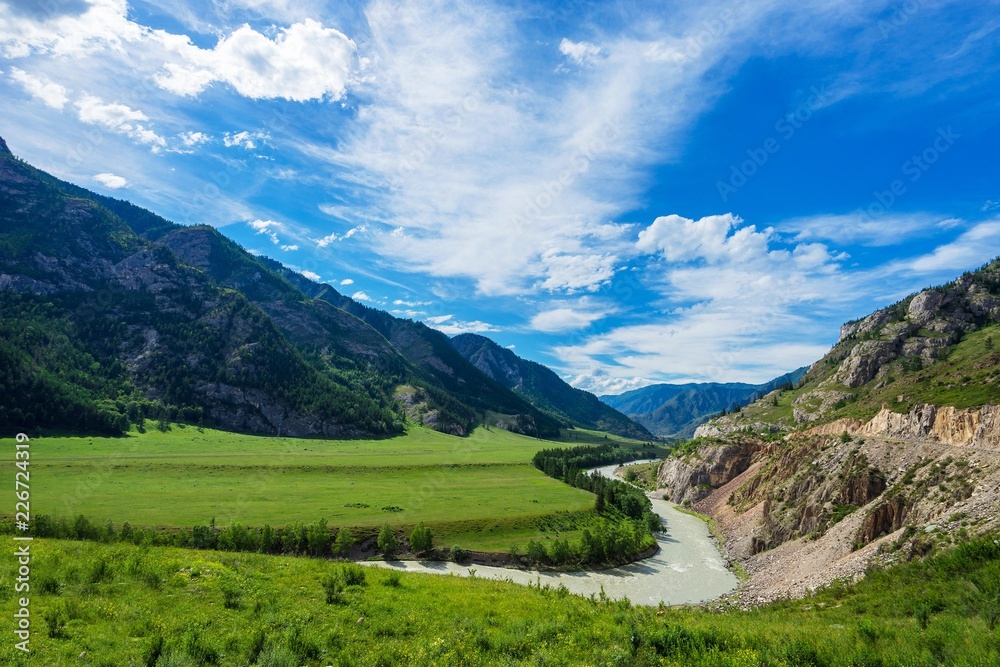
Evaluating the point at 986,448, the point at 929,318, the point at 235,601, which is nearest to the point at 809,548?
the point at 986,448

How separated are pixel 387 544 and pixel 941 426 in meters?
83.3

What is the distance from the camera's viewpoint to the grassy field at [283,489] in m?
81.6

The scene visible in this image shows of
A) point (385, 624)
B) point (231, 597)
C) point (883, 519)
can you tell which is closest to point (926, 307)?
point (883, 519)

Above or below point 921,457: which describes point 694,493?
below

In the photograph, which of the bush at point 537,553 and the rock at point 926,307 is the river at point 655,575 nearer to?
the bush at point 537,553

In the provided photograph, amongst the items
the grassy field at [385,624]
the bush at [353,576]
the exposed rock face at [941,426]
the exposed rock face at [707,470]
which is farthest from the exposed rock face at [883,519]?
the exposed rock face at [707,470]

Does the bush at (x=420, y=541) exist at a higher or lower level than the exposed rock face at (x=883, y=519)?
lower

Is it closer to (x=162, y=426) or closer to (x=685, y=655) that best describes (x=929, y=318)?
(x=685, y=655)

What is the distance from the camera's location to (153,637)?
43.3 ft

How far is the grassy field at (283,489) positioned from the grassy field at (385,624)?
215ft

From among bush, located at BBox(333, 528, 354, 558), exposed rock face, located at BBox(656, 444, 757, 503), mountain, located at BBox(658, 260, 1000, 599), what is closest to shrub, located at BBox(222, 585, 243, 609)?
mountain, located at BBox(658, 260, 1000, 599)

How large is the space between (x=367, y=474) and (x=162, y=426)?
4456 inches

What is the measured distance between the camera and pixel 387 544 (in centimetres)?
7500

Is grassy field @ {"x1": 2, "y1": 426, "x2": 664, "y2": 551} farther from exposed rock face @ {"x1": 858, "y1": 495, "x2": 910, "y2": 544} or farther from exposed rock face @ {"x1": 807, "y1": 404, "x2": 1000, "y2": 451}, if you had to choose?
exposed rock face @ {"x1": 807, "y1": 404, "x2": 1000, "y2": 451}
